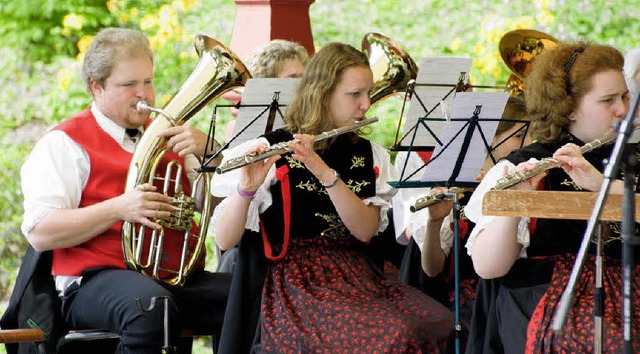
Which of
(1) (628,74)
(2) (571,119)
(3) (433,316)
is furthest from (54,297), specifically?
(1) (628,74)

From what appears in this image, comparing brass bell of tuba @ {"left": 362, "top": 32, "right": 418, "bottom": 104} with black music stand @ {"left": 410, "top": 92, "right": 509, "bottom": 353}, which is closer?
black music stand @ {"left": 410, "top": 92, "right": 509, "bottom": 353}

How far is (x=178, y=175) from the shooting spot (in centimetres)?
433

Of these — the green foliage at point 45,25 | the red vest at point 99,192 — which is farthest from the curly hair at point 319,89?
the green foliage at point 45,25

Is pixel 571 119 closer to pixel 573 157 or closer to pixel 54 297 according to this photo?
pixel 573 157

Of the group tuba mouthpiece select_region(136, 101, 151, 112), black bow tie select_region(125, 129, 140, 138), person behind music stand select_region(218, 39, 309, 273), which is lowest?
black bow tie select_region(125, 129, 140, 138)

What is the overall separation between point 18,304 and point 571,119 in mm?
2013

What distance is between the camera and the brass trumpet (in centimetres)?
380

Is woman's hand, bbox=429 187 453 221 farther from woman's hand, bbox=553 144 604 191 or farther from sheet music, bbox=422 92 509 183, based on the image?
woman's hand, bbox=553 144 604 191

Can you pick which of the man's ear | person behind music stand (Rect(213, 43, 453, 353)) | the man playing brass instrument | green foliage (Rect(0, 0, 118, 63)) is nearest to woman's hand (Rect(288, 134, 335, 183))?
person behind music stand (Rect(213, 43, 453, 353))

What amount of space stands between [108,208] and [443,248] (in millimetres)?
1212

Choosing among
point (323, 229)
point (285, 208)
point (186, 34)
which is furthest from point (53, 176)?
point (186, 34)

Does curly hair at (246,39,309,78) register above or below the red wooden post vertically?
below

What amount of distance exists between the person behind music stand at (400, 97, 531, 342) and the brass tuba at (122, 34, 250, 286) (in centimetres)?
78

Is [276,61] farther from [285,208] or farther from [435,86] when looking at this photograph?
[285,208]
